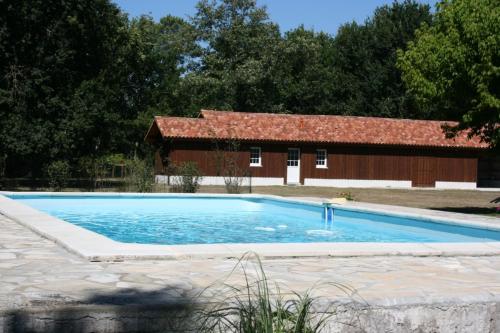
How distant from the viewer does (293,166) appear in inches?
1535

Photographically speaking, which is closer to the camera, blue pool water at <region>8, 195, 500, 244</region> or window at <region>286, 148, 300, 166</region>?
blue pool water at <region>8, 195, 500, 244</region>

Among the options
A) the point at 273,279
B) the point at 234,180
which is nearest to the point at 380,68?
the point at 234,180

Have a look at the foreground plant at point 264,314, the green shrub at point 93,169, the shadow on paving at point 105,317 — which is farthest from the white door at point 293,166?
the shadow on paving at point 105,317

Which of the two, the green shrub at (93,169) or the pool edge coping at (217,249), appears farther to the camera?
the green shrub at (93,169)

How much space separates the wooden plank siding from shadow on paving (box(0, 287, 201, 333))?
1249 inches

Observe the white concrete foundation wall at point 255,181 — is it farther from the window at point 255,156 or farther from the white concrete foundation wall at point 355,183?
the white concrete foundation wall at point 355,183

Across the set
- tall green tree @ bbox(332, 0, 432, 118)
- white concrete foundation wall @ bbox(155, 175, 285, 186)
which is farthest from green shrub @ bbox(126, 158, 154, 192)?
tall green tree @ bbox(332, 0, 432, 118)

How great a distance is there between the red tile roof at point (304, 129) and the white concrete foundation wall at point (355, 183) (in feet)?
7.98

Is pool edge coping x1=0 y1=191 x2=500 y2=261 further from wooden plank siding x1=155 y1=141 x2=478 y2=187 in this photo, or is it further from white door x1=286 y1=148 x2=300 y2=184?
white door x1=286 y1=148 x2=300 y2=184

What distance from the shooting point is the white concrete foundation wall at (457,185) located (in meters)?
41.2

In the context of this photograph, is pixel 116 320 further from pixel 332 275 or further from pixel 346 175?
pixel 346 175

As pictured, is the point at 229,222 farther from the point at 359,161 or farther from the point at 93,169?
the point at 359,161

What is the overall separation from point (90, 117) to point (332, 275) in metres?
23.3

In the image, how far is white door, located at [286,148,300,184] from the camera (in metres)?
38.8
